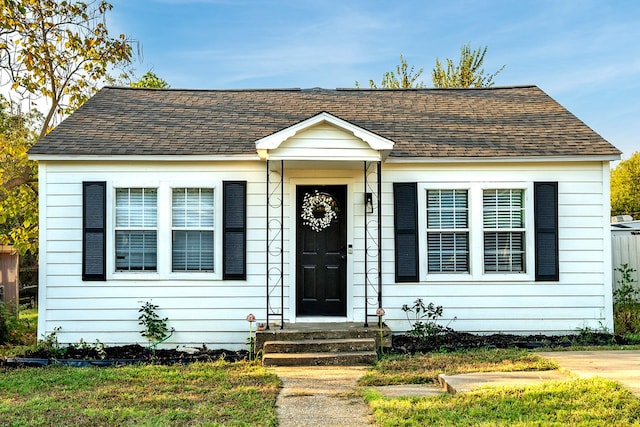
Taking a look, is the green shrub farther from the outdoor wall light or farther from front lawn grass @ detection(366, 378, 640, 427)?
front lawn grass @ detection(366, 378, 640, 427)

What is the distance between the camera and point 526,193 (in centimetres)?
852

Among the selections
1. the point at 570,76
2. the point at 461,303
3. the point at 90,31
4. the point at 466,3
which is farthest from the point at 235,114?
the point at 570,76

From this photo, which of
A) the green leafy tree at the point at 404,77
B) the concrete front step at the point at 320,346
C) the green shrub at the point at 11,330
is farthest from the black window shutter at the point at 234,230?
the green leafy tree at the point at 404,77

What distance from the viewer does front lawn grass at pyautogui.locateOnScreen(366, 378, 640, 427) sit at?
4555mm

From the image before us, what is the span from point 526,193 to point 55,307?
23.4 feet

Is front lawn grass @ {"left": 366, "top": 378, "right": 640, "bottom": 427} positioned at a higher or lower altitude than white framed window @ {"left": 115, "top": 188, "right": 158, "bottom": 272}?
lower

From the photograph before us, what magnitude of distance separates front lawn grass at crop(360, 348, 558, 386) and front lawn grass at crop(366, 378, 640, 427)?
75 centimetres

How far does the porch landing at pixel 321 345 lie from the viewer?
23.7ft

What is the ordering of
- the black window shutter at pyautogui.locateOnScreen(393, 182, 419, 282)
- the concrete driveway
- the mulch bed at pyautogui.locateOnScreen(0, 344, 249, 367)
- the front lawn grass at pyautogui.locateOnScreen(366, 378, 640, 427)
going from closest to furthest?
the front lawn grass at pyautogui.locateOnScreen(366, 378, 640, 427) < the concrete driveway < the mulch bed at pyautogui.locateOnScreen(0, 344, 249, 367) < the black window shutter at pyautogui.locateOnScreen(393, 182, 419, 282)

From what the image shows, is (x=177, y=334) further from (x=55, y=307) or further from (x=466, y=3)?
(x=466, y=3)

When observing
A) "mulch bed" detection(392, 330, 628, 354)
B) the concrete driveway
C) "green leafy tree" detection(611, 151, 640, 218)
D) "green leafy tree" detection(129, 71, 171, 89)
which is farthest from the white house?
"green leafy tree" detection(611, 151, 640, 218)

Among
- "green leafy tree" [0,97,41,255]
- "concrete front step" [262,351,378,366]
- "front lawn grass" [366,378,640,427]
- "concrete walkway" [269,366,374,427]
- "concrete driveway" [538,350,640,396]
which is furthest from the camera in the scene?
"green leafy tree" [0,97,41,255]

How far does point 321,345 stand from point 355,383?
1192mm

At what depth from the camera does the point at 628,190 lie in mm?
33688
